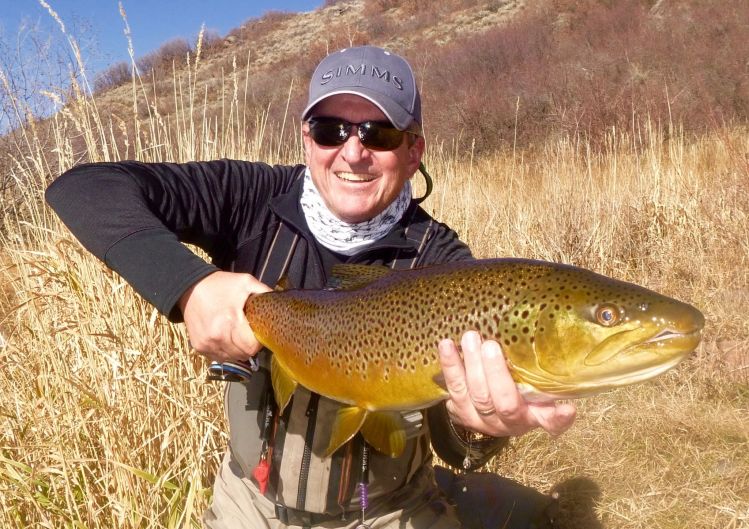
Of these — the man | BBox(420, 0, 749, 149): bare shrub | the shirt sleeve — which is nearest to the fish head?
the man

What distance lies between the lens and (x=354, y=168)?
93.2 inches

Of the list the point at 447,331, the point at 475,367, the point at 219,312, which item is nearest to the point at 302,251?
the point at 219,312

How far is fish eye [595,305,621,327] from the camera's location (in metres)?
1.43

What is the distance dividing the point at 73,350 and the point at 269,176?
1436 mm

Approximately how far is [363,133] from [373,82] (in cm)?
19

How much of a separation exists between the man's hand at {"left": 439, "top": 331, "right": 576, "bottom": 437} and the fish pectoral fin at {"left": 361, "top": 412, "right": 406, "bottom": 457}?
0.91ft

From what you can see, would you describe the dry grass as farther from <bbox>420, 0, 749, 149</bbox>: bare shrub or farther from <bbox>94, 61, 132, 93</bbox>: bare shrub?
<bbox>420, 0, 749, 149</bbox>: bare shrub

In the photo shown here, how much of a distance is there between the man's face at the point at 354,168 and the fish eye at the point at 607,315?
116cm

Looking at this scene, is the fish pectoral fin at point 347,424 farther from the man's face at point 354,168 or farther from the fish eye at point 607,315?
the man's face at point 354,168

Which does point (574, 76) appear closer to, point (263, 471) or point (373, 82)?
point (373, 82)

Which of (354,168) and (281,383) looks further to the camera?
(354,168)

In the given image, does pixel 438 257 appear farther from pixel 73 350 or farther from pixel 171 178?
pixel 73 350

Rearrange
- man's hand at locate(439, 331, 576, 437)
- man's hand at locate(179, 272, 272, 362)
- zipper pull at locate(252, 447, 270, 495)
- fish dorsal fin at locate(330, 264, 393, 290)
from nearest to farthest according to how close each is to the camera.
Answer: man's hand at locate(439, 331, 576, 437) < man's hand at locate(179, 272, 272, 362) < fish dorsal fin at locate(330, 264, 393, 290) < zipper pull at locate(252, 447, 270, 495)

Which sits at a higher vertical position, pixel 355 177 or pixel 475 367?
pixel 355 177
